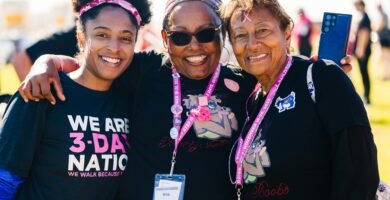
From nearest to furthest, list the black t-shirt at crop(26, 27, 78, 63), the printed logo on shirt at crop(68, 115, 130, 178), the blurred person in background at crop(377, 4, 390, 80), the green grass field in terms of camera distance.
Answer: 1. the printed logo on shirt at crop(68, 115, 130, 178)
2. the black t-shirt at crop(26, 27, 78, 63)
3. the green grass field
4. the blurred person in background at crop(377, 4, 390, 80)

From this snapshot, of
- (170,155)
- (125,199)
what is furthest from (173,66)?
(125,199)

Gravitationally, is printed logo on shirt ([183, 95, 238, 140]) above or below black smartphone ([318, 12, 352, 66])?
below

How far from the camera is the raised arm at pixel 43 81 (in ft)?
10.9

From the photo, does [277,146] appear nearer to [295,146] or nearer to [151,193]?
[295,146]

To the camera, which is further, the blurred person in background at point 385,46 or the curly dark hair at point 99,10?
the blurred person in background at point 385,46

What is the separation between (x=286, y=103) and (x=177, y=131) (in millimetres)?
745

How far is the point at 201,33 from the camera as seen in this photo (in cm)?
377

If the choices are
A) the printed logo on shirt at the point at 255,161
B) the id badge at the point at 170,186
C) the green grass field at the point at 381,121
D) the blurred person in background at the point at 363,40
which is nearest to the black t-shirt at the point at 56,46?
the id badge at the point at 170,186

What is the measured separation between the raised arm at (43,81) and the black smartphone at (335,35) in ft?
5.62

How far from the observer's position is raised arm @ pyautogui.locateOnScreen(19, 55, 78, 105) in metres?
3.33

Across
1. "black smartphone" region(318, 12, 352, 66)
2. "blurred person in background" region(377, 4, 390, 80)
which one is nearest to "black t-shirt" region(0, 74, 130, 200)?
"black smartphone" region(318, 12, 352, 66)

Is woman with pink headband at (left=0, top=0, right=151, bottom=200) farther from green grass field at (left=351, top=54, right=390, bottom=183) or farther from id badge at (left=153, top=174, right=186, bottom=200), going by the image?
green grass field at (left=351, top=54, right=390, bottom=183)

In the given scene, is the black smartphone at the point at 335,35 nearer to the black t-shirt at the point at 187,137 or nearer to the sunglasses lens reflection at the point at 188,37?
the black t-shirt at the point at 187,137

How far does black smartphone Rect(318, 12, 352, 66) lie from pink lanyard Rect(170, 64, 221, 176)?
0.73 metres
